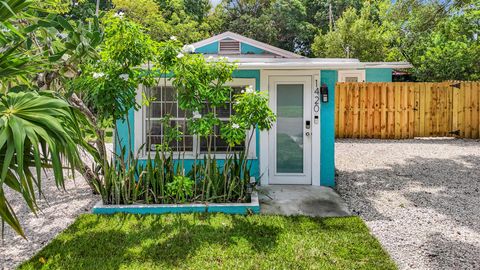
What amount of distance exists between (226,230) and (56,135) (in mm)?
2797

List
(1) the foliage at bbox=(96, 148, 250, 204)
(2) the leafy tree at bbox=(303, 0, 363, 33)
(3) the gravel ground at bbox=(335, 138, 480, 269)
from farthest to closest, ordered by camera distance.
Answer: (2) the leafy tree at bbox=(303, 0, 363, 33)
(1) the foliage at bbox=(96, 148, 250, 204)
(3) the gravel ground at bbox=(335, 138, 480, 269)

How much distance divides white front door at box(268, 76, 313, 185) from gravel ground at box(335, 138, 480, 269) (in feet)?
3.10

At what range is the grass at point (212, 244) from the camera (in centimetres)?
369

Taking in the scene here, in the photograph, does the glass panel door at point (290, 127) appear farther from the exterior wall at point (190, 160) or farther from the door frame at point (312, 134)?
the exterior wall at point (190, 160)

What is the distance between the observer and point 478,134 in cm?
1312

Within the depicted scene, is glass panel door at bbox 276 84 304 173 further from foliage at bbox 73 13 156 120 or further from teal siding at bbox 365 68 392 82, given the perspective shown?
teal siding at bbox 365 68 392 82

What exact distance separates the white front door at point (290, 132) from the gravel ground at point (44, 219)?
3460 millimetres

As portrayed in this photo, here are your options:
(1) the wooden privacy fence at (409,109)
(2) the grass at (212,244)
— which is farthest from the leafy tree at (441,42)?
(2) the grass at (212,244)

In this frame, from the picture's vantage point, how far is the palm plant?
2098 mm

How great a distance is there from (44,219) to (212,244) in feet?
9.16

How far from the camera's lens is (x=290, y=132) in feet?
22.3

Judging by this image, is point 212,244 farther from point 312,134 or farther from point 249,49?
point 249,49

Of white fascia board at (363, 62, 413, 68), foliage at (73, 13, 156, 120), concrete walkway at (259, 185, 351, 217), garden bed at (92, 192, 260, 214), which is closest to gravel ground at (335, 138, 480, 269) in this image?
concrete walkway at (259, 185, 351, 217)

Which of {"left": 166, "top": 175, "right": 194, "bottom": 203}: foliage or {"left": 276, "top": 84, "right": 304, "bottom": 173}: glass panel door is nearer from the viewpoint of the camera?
{"left": 166, "top": 175, "right": 194, "bottom": 203}: foliage
